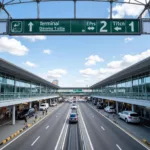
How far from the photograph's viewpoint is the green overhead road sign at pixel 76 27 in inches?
378

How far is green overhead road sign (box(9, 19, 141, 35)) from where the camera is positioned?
9602 mm

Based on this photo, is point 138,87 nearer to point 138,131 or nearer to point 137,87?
point 137,87

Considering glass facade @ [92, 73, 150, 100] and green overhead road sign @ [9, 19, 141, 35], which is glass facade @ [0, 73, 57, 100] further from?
glass facade @ [92, 73, 150, 100]

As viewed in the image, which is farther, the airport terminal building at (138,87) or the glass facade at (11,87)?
the glass facade at (11,87)

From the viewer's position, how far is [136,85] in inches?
1227

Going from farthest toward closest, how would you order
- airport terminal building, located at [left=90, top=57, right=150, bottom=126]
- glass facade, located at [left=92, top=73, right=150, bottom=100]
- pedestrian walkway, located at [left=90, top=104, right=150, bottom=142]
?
glass facade, located at [left=92, top=73, right=150, bottom=100] → airport terminal building, located at [left=90, top=57, right=150, bottom=126] → pedestrian walkway, located at [left=90, top=104, right=150, bottom=142]

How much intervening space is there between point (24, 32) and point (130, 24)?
6.18 m

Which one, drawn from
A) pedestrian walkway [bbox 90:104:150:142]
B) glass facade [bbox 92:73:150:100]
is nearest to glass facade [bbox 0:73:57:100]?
pedestrian walkway [bbox 90:104:150:142]

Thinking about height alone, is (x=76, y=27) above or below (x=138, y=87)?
above

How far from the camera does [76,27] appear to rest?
962cm

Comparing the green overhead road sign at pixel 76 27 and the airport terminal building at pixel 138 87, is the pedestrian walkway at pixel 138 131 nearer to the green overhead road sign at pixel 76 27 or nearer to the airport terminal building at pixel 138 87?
the airport terminal building at pixel 138 87

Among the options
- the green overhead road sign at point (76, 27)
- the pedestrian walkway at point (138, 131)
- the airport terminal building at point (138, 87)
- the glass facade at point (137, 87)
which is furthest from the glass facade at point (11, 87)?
the glass facade at point (137, 87)

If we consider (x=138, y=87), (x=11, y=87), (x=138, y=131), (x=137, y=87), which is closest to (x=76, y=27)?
(x=138, y=131)

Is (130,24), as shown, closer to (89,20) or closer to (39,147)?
(89,20)
